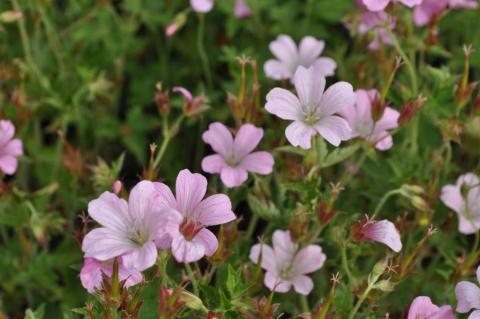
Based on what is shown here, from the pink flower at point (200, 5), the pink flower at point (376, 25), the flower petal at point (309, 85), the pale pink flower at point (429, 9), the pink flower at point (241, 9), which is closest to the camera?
the flower petal at point (309, 85)

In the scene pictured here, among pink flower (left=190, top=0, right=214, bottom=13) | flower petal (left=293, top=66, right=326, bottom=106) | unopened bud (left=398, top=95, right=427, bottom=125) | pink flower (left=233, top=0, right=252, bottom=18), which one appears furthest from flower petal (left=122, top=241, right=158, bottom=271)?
pink flower (left=233, top=0, right=252, bottom=18)

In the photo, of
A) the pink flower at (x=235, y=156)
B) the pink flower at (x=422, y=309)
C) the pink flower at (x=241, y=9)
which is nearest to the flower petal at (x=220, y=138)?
the pink flower at (x=235, y=156)

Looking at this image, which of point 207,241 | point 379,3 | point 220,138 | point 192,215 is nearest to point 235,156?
point 220,138

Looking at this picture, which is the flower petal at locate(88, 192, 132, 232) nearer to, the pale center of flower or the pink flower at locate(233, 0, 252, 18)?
the pale center of flower

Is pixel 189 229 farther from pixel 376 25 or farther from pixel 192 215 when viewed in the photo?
pixel 376 25

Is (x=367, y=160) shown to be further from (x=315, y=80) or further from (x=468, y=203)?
(x=315, y=80)

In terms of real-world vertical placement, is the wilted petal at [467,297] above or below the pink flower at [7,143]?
below

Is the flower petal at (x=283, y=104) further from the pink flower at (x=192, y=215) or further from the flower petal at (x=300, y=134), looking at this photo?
the pink flower at (x=192, y=215)

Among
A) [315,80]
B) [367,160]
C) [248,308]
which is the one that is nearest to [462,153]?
[367,160]
